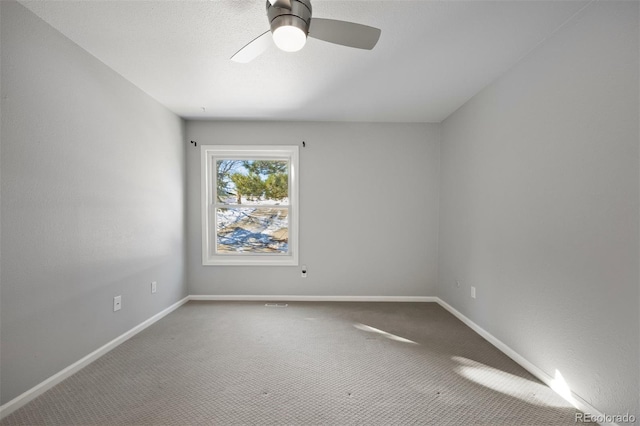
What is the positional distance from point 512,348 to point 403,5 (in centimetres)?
257

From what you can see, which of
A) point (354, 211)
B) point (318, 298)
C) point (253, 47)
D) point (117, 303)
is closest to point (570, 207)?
point (253, 47)

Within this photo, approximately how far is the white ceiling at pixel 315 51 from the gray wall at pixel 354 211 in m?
0.57

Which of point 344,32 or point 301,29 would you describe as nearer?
point 301,29

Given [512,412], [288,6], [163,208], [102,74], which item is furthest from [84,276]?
[512,412]

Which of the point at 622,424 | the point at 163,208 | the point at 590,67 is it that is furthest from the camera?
the point at 163,208

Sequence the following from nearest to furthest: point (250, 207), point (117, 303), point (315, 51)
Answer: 1. point (315, 51)
2. point (117, 303)
3. point (250, 207)

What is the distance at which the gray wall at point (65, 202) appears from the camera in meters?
1.63

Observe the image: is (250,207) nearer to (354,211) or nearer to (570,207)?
(354,211)

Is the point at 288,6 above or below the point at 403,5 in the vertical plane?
below

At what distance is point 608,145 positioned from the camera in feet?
4.95

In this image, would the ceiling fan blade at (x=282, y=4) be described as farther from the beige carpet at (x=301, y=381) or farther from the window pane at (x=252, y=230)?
the window pane at (x=252, y=230)

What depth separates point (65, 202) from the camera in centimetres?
196

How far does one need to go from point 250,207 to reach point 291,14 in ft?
9.29

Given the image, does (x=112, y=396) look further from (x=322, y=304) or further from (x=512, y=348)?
(x=512, y=348)
